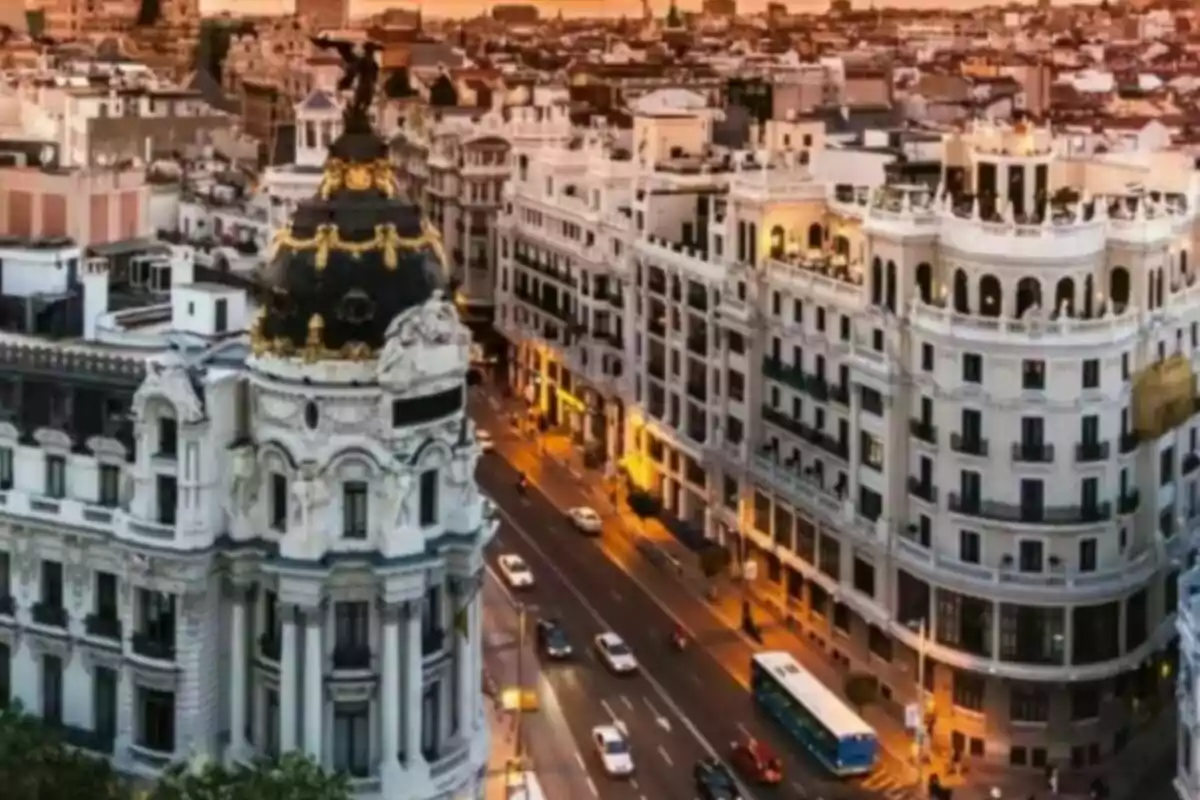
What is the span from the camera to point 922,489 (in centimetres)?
11150

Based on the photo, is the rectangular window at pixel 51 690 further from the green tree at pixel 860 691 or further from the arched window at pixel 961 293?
the arched window at pixel 961 293

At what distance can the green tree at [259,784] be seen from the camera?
71.9 metres

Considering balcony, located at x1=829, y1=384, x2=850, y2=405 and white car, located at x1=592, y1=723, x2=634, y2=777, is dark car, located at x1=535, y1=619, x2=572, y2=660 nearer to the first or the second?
white car, located at x1=592, y1=723, x2=634, y2=777

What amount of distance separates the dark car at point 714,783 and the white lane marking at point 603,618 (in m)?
1.03

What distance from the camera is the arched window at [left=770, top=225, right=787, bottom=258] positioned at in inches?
5098

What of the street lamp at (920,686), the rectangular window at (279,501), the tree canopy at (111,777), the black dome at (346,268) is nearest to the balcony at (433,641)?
the tree canopy at (111,777)

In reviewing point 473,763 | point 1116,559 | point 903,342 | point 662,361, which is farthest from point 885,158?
point 473,763

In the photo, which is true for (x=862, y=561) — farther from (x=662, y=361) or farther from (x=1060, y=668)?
(x=662, y=361)

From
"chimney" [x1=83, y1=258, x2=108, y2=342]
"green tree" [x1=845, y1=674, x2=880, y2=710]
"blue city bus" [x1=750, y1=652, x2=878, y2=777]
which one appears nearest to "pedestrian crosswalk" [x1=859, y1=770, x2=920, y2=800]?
"blue city bus" [x1=750, y1=652, x2=878, y2=777]

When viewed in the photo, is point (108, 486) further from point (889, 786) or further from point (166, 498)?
point (889, 786)

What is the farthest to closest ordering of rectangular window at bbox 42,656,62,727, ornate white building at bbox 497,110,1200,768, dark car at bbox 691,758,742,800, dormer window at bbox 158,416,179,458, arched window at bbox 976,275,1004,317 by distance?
arched window at bbox 976,275,1004,317
ornate white building at bbox 497,110,1200,768
dark car at bbox 691,758,742,800
rectangular window at bbox 42,656,62,727
dormer window at bbox 158,416,179,458

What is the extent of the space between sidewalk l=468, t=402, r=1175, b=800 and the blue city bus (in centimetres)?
309

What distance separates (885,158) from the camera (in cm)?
13950

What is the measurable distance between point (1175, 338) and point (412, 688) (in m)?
52.9
